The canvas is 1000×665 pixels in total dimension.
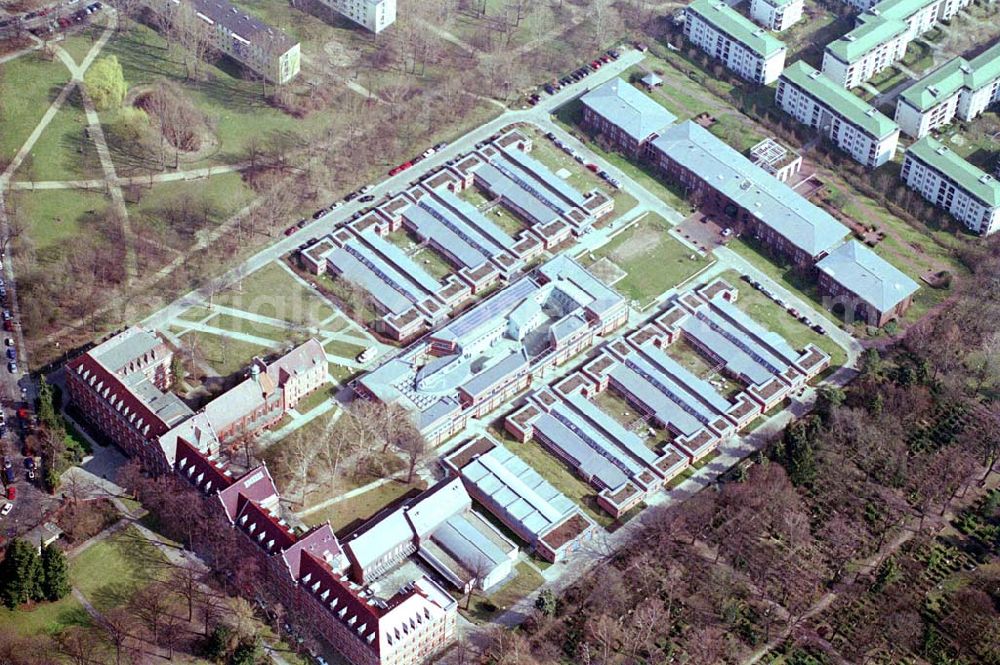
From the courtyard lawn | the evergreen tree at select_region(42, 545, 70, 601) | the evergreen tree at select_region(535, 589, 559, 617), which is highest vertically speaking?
the evergreen tree at select_region(42, 545, 70, 601)

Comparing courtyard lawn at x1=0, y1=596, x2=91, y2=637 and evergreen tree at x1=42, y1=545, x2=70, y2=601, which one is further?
evergreen tree at x1=42, y1=545, x2=70, y2=601

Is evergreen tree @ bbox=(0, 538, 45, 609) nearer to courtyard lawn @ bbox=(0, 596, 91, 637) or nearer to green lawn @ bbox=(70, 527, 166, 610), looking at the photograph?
courtyard lawn @ bbox=(0, 596, 91, 637)

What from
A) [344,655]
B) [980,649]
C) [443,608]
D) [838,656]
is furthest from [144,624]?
[980,649]

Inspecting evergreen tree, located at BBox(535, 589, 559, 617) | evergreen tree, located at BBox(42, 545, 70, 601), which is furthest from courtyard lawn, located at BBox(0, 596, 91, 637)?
evergreen tree, located at BBox(535, 589, 559, 617)

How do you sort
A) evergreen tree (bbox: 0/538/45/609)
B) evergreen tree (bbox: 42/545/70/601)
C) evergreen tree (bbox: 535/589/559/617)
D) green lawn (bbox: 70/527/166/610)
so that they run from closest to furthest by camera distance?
evergreen tree (bbox: 0/538/45/609), evergreen tree (bbox: 42/545/70/601), green lawn (bbox: 70/527/166/610), evergreen tree (bbox: 535/589/559/617)

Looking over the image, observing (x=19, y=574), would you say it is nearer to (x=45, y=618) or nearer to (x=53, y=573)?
(x=53, y=573)

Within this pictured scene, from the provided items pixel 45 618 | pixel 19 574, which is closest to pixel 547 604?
pixel 45 618
